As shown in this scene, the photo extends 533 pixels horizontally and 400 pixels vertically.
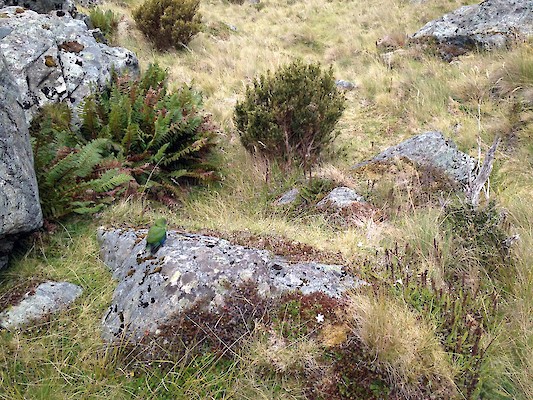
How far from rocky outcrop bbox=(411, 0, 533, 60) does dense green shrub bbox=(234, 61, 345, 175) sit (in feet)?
16.4

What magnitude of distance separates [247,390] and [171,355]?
1.33 feet

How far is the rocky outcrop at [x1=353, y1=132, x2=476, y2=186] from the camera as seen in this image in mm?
4543

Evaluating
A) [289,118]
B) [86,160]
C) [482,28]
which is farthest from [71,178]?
[482,28]

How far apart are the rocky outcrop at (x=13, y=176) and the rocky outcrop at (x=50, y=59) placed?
2.04m

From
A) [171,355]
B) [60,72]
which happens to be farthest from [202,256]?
[60,72]

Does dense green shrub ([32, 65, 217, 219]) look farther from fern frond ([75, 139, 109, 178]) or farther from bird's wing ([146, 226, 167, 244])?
bird's wing ([146, 226, 167, 244])

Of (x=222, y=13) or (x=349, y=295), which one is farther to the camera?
(x=222, y=13)

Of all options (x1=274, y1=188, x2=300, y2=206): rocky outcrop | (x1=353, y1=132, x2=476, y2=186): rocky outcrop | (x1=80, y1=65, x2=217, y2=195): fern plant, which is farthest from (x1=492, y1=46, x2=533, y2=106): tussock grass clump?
(x1=80, y1=65, x2=217, y2=195): fern plant

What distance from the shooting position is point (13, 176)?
2.50 m

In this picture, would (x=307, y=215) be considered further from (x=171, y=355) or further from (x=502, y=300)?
(x=171, y=355)

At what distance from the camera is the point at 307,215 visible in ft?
12.9

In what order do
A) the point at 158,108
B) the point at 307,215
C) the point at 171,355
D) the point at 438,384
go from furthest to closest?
the point at 158,108 → the point at 307,215 → the point at 171,355 → the point at 438,384

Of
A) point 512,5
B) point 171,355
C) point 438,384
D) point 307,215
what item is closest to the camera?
point 438,384

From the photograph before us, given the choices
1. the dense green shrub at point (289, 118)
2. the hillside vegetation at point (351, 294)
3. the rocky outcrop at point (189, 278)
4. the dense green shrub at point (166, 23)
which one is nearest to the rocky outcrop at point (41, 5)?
the dense green shrub at point (166, 23)
